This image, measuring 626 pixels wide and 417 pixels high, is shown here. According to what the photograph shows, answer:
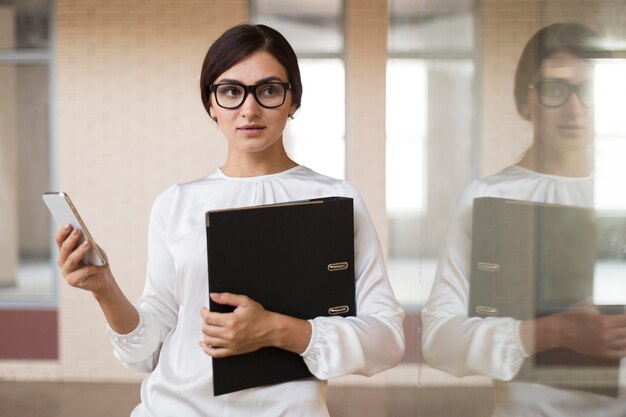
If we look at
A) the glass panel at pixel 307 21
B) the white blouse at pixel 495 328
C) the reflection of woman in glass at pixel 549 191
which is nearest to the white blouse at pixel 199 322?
the white blouse at pixel 495 328

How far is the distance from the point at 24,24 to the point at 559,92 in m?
7.92

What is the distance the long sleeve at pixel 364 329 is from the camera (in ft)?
5.56

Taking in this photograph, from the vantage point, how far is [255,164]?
6.18ft

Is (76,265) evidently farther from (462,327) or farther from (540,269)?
(540,269)

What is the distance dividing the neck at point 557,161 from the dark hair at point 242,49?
89cm

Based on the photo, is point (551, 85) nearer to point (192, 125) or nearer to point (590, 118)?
point (590, 118)

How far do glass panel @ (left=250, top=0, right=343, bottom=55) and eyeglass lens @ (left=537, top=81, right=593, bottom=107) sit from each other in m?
6.96

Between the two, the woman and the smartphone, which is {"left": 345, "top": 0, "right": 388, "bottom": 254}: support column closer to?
the woman

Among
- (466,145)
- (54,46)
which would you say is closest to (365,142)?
(54,46)

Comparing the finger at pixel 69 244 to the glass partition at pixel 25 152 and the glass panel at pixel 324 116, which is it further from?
the glass partition at pixel 25 152

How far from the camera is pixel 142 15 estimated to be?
25.7ft

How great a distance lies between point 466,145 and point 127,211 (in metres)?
7.06

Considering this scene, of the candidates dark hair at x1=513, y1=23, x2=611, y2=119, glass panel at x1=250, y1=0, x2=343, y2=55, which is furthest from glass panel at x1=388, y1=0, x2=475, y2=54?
glass panel at x1=250, y1=0, x2=343, y2=55

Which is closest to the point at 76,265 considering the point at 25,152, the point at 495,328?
the point at 495,328
